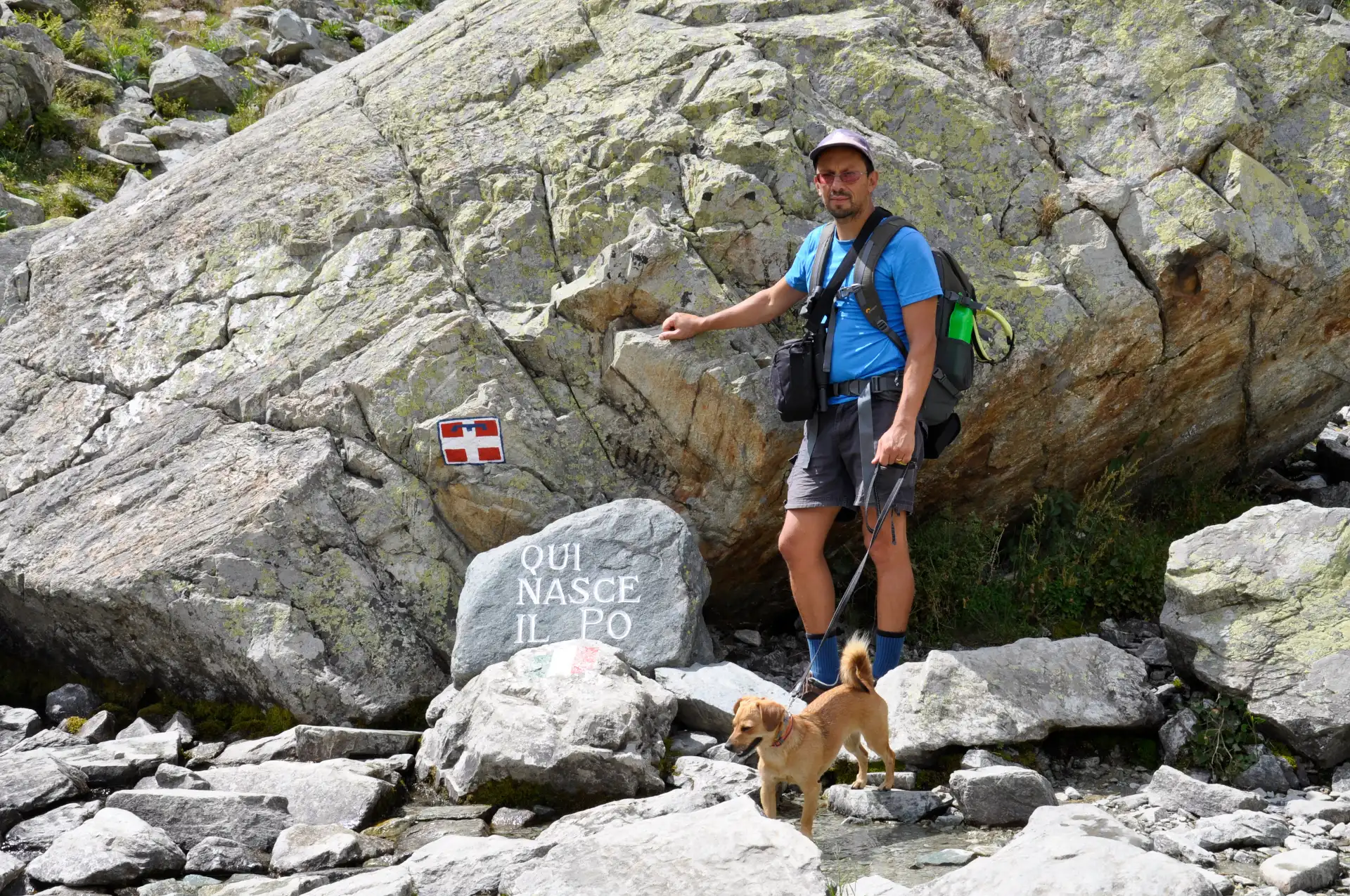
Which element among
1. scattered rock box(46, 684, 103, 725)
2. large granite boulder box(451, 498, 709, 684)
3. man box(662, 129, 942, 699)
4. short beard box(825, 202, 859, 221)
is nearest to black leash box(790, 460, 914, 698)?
man box(662, 129, 942, 699)

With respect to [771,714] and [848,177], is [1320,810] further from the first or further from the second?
[848,177]

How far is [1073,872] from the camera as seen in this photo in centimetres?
402

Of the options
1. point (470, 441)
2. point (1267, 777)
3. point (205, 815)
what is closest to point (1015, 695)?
point (1267, 777)

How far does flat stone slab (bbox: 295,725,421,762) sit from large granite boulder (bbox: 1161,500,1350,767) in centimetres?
510

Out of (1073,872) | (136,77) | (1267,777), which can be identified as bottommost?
(1267,777)

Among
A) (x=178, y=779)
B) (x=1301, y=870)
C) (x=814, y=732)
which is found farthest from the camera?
(x=178, y=779)

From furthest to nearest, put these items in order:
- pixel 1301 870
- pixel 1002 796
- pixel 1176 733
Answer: pixel 1176 733
pixel 1002 796
pixel 1301 870

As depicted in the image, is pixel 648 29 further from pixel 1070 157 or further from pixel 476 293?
pixel 1070 157

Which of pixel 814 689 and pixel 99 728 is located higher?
pixel 814 689

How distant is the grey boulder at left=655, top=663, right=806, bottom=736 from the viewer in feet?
22.1

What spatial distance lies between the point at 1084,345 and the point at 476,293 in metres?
4.67

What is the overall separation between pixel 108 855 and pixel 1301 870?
17.9 ft

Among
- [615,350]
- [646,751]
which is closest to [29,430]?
[615,350]

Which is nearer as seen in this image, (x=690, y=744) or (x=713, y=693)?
(x=690, y=744)
